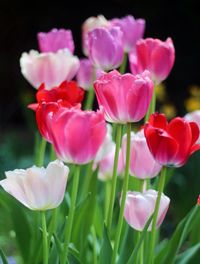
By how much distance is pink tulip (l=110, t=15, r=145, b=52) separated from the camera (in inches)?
60.0

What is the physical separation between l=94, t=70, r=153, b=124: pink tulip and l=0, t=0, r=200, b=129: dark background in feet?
10.9

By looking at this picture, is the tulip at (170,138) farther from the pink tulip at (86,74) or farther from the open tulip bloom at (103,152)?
the pink tulip at (86,74)

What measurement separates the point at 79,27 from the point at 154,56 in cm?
341

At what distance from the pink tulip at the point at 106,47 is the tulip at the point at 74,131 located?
0.98ft

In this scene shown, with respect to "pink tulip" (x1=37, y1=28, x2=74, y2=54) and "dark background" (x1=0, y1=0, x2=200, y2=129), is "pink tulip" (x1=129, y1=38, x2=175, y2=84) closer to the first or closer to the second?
"pink tulip" (x1=37, y1=28, x2=74, y2=54)

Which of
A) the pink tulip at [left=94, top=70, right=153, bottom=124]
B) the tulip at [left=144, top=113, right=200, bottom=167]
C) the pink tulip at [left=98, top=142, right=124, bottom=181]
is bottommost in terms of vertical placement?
the pink tulip at [left=98, top=142, right=124, bottom=181]

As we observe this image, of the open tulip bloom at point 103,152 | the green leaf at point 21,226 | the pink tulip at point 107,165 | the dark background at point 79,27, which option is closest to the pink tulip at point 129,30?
the open tulip bloom at point 103,152

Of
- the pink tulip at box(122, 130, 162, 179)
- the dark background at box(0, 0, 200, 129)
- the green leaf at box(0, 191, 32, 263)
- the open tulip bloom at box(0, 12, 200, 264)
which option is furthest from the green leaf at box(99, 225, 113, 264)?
the dark background at box(0, 0, 200, 129)

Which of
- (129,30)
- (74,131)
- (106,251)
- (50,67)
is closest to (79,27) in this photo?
(129,30)

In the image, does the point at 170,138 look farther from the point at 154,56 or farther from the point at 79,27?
the point at 79,27

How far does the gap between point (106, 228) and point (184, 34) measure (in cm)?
354

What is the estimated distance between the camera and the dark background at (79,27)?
451cm

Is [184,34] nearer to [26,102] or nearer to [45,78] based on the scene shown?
[26,102]

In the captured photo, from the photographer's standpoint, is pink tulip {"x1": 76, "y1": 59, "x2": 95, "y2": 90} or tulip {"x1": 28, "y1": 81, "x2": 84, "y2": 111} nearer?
tulip {"x1": 28, "y1": 81, "x2": 84, "y2": 111}
